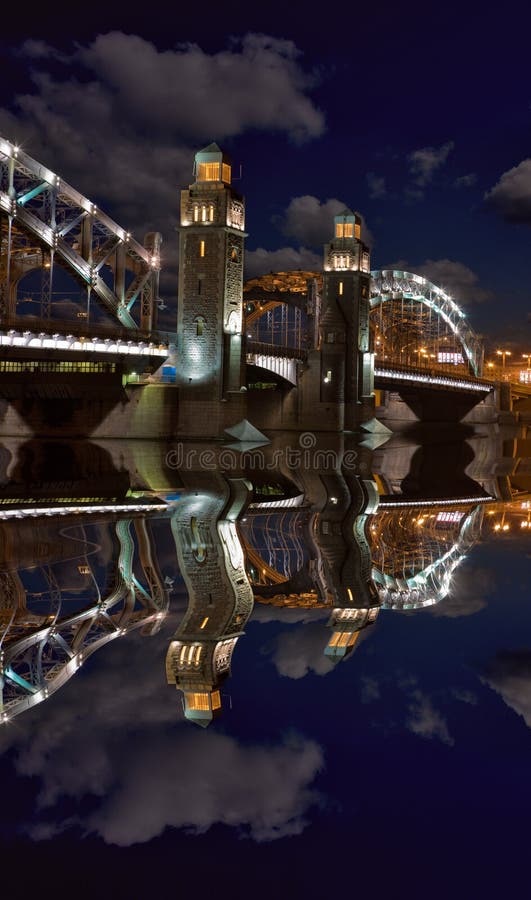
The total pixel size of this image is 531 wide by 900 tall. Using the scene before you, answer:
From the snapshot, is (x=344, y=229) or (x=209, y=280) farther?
(x=344, y=229)

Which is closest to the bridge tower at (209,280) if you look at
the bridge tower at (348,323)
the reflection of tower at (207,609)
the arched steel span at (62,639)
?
the bridge tower at (348,323)

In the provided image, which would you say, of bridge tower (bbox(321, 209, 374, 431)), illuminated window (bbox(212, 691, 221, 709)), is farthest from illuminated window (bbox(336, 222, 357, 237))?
illuminated window (bbox(212, 691, 221, 709))

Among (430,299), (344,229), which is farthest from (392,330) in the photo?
(344,229)

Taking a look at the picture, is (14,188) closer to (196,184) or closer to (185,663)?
(196,184)

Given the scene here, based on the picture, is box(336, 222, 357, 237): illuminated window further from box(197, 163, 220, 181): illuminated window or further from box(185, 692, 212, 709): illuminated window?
box(185, 692, 212, 709): illuminated window

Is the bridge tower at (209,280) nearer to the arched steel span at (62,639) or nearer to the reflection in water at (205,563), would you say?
the reflection in water at (205,563)

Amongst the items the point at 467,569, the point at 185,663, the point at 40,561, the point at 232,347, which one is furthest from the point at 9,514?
the point at 232,347

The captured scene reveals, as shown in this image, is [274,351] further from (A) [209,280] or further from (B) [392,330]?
(B) [392,330]

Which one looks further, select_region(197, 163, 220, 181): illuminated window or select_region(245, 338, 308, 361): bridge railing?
select_region(245, 338, 308, 361): bridge railing
